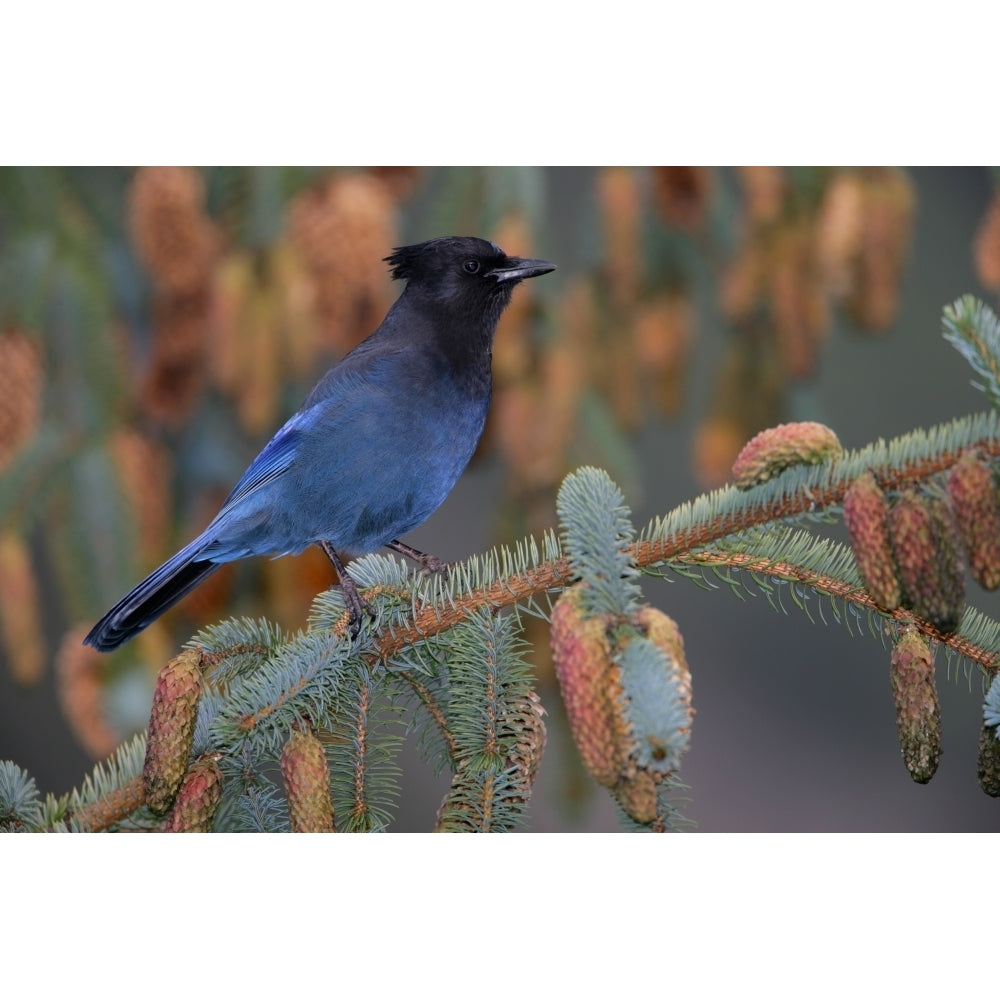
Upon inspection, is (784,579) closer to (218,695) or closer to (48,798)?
(218,695)

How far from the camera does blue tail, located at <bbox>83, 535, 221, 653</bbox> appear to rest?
2.12 m

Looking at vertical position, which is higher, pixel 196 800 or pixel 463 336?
pixel 463 336

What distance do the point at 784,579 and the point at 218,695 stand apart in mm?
839

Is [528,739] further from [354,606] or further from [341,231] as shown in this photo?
[341,231]

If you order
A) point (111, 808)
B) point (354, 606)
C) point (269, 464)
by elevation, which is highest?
point (269, 464)

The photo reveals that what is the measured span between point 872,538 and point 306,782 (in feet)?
2.53

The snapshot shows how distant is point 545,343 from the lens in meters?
2.60

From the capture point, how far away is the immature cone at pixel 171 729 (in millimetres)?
1559

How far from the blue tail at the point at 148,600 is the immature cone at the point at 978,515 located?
1.37 meters

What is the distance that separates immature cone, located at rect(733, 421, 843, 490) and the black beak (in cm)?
98

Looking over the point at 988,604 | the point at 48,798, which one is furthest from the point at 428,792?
the point at 988,604

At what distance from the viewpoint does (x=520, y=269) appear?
2457mm

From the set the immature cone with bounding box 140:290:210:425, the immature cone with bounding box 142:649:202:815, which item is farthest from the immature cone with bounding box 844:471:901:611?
the immature cone with bounding box 140:290:210:425

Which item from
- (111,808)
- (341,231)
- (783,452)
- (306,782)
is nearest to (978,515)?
(783,452)
